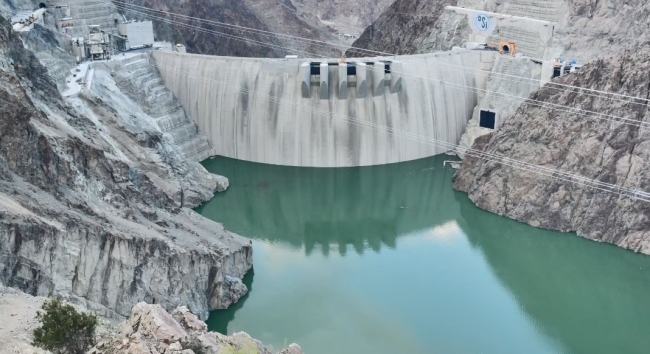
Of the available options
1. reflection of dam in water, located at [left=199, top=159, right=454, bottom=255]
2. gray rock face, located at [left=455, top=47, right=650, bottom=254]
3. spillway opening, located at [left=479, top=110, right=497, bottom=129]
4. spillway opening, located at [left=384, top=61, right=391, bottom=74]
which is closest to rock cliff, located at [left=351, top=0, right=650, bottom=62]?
gray rock face, located at [left=455, top=47, right=650, bottom=254]

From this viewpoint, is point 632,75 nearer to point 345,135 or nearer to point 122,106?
point 345,135

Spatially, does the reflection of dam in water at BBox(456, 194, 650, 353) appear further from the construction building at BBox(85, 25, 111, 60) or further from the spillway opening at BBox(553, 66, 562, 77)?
the construction building at BBox(85, 25, 111, 60)

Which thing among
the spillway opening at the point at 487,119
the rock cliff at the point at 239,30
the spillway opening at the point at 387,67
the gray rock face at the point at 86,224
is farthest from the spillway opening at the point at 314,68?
the rock cliff at the point at 239,30

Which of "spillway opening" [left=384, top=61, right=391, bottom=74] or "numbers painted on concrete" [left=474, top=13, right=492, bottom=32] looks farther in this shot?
"numbers painted on concrete" [left=474, top=13, right=492, bottom=32]

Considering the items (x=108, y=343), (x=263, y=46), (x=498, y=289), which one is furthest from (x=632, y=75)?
(x=263, y=46)

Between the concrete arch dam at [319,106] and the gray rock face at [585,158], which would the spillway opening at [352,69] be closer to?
the concrete arch dam at [319,106]

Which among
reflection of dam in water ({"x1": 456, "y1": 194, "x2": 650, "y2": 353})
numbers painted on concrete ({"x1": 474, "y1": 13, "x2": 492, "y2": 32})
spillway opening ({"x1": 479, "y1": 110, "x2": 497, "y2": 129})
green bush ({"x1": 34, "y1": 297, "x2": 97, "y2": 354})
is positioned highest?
numbers painted on concrete ({"x1": 474, "y1": 13, "x2": 492, "y2": 32})
